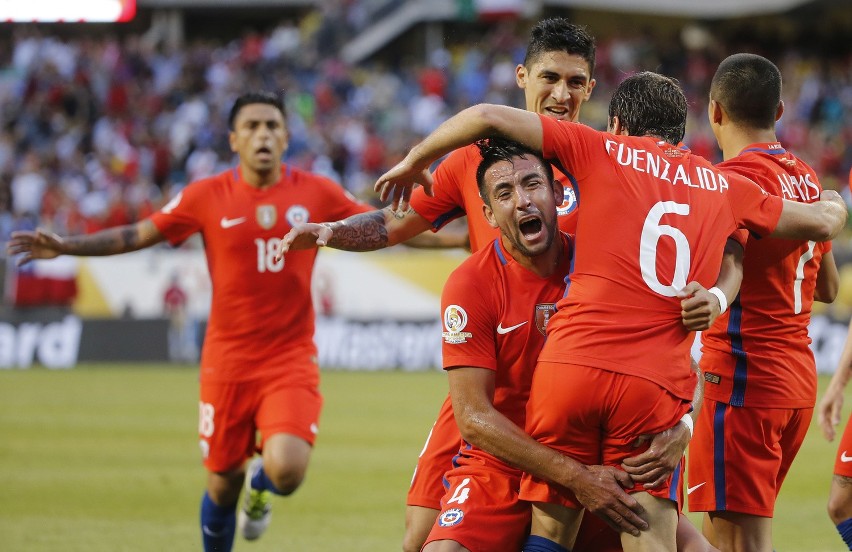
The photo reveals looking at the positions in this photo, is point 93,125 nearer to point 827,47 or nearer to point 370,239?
point 827,47

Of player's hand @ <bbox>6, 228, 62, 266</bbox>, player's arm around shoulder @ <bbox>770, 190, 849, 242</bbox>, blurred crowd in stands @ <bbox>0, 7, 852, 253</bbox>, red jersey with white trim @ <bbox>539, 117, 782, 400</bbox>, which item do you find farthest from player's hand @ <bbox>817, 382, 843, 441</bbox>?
blurred crowd in stands @ <bbox>0, 7, 852, 253</bbox>

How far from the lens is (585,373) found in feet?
14.4

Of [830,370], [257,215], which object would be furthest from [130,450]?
[830,370]

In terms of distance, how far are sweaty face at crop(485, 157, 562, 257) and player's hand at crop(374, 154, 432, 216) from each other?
397mm

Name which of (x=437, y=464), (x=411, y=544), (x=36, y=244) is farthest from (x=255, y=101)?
(x=411, y=544)

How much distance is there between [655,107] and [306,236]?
1532 mm

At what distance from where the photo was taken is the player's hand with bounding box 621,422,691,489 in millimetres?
4402

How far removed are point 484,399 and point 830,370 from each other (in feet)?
48.4

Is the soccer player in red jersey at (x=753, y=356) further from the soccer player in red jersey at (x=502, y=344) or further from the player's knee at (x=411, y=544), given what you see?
the player's knee at (x=411, y=544)

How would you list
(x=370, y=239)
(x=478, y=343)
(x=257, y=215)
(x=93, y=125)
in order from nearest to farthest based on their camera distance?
(x=478, y=343) < (x=370, y=239) < (x=257, y=215) < (x=93, y=125)

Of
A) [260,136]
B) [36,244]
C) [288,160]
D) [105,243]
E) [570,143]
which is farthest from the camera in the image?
[288,160]

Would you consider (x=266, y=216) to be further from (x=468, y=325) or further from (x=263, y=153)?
(x=468, y=325)

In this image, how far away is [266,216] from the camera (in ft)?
26.7

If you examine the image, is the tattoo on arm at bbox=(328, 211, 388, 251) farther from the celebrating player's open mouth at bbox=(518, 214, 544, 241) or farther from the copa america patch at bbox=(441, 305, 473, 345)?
the celebrating player's open mouth at bbox=(518, 214, 544, 241)
